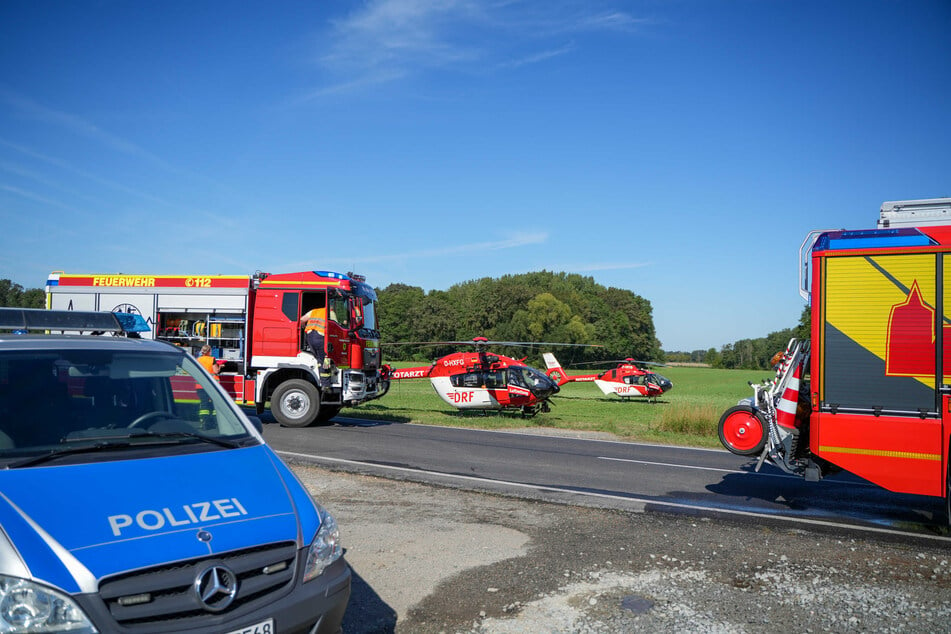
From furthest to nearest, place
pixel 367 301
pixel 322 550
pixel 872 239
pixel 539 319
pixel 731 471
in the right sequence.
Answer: pixel 539 319, pixel 367 301, pixel 731 471, pixel 872 239, pixel 322 550

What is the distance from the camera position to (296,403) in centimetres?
1631

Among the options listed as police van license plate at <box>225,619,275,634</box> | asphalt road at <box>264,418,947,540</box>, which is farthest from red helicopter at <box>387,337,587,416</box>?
police van license plate at <box>225,619,275,634</box>

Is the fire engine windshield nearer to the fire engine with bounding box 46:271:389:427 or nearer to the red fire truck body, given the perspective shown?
the fire engine with bounding box 46:271:389:427

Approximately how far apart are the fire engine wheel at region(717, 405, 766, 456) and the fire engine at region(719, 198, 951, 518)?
0.87 metres

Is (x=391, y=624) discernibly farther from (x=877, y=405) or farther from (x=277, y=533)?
(x=877, y=405)

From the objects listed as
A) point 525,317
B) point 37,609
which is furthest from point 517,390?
point 525,317

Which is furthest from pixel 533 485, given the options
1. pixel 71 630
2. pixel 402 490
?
pixel 71 630

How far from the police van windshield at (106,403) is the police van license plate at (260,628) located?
1.20 metres

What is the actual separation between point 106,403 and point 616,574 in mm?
3859

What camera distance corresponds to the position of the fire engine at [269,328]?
16344 millimetres

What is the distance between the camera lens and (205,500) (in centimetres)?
329

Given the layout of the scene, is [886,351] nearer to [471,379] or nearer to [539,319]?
[471,379]

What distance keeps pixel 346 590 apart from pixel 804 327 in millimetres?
7240

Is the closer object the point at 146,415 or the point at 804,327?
the point at 146,415
